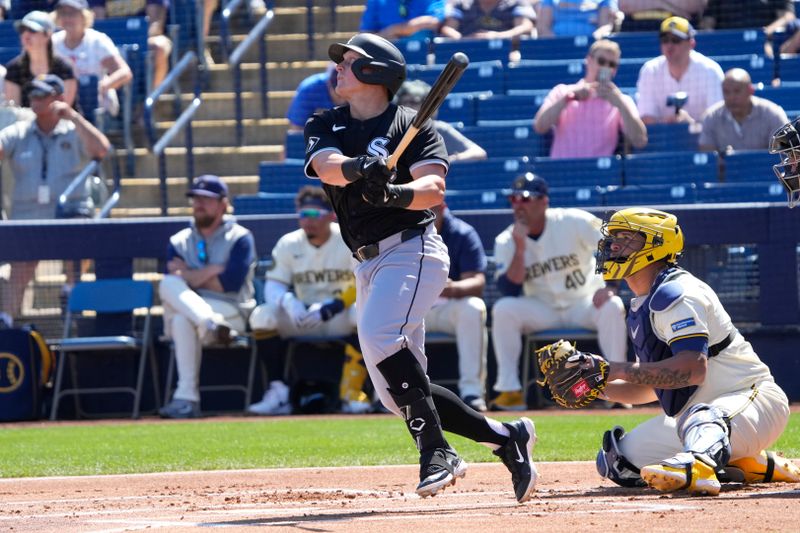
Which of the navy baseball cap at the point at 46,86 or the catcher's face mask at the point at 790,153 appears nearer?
the catcher's face mask at the point at 790,153

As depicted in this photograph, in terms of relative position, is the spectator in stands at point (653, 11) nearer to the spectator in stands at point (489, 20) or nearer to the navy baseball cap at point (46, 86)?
the spectator in stands at point (489, 20)

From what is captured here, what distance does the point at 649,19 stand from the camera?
13.5 meters

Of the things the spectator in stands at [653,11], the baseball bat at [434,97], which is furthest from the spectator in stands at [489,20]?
the baseball bat at [434,97]

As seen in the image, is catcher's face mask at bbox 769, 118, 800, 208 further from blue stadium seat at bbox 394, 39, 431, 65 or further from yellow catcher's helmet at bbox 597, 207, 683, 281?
blue stadium seat at bbox 394, 39, 431, 65

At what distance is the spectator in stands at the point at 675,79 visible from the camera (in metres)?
11.9

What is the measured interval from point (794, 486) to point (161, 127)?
393 inches

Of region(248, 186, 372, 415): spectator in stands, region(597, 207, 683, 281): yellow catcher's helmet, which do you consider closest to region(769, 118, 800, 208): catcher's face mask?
region(597, 207, 683, 281): yellow catcher's helmet

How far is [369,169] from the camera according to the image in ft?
16.3

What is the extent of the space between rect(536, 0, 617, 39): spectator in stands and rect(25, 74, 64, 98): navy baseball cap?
4827 mm

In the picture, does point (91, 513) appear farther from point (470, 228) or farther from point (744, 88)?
point (744, 88)

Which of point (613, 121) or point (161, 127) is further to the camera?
point (161, 127)

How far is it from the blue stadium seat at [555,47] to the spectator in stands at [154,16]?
3.71 meters

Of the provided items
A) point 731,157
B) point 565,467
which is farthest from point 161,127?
point 565,467

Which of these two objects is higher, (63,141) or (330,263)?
(63,141)
